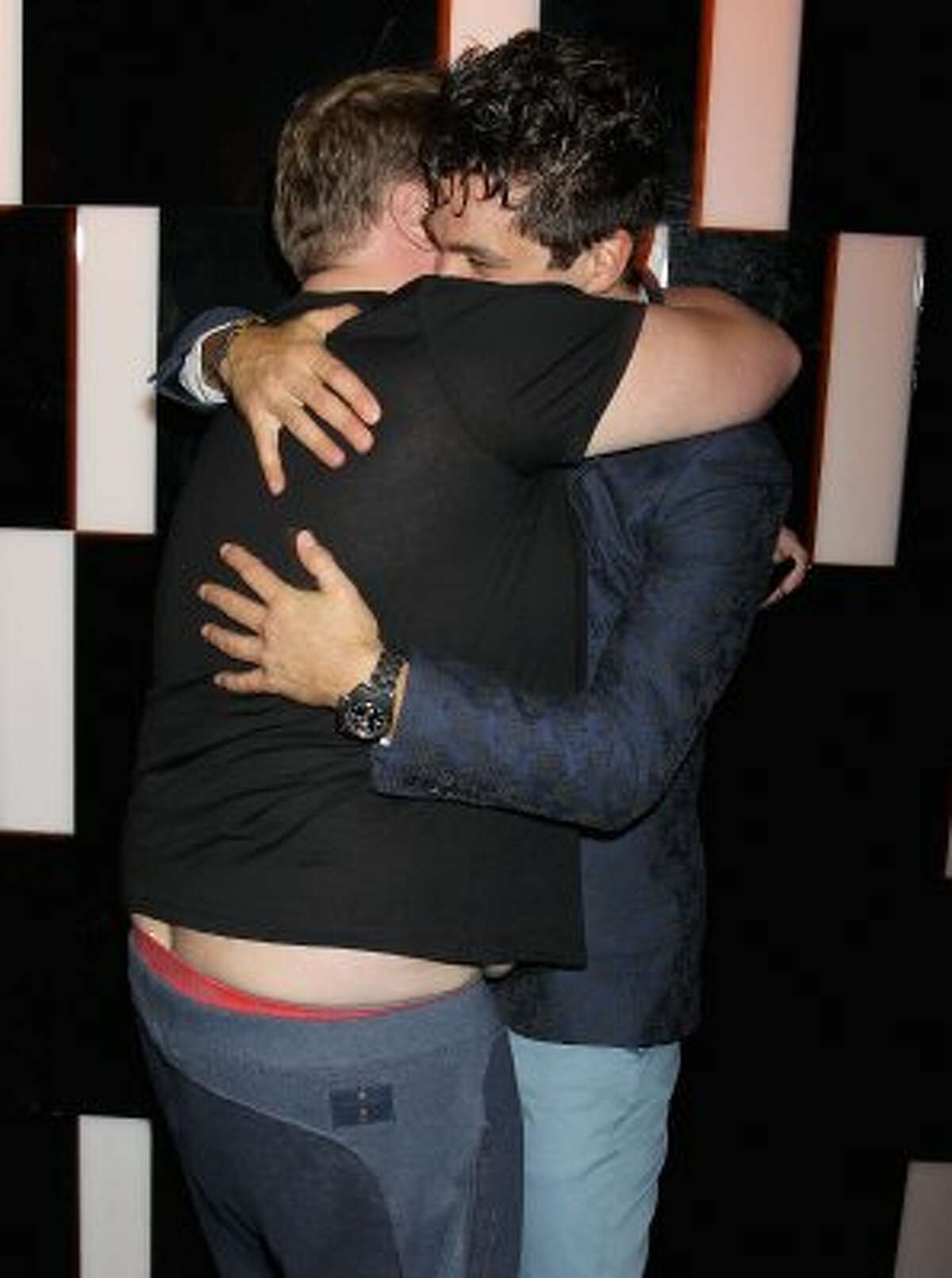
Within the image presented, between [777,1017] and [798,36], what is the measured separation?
0.99 m

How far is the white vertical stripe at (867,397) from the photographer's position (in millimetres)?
1273

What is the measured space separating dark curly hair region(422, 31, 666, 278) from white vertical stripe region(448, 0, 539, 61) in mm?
386

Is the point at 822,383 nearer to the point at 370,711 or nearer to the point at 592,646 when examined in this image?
the point at 592,646

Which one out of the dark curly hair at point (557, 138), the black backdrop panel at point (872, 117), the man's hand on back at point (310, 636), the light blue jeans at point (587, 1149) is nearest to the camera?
the man's hand on back at point (310, 636)

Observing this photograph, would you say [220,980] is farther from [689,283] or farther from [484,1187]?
[689,283]

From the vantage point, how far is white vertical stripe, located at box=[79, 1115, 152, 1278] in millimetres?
1446

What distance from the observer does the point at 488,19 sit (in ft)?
4.09

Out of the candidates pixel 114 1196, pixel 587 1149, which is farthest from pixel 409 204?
pixel 114 1196

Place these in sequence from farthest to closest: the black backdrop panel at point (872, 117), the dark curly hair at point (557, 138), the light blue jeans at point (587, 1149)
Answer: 1. the black backdrop panel at point (872, 117)
2. the light blue jeans at point (587, 1149)
3. the dark curly hair at point (557, 138)

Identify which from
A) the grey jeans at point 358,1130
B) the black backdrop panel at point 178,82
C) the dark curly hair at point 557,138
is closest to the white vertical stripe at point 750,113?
the black backdrop panel at point 178,82

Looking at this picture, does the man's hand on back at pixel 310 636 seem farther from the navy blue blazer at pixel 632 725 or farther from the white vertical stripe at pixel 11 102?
the white vertical stripe at pixel 11 102

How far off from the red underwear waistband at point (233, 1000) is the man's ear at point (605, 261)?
505 mm

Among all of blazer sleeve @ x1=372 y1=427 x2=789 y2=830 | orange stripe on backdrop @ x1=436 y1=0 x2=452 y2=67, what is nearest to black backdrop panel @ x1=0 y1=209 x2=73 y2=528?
orange stripe on backdrop @ x1=436 y1=0 x2=452 y2=67

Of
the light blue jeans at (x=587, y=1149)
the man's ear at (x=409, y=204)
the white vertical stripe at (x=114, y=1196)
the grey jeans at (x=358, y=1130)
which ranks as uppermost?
the man's ear at (x=409, y=204)
